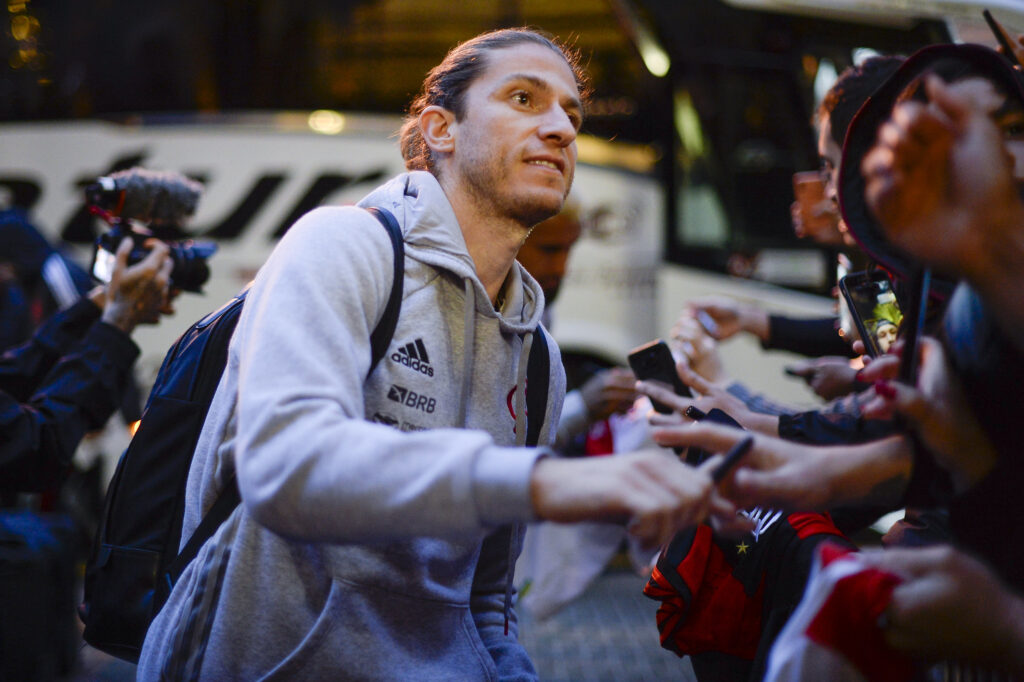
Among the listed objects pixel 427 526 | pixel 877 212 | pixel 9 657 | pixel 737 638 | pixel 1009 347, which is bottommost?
pixel 9 657

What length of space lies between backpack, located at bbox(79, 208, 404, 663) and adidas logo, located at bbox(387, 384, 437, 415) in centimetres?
52

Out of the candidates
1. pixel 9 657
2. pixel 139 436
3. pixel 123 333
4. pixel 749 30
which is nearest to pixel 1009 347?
pixel 139 436

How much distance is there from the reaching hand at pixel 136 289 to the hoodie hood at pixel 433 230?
118cm

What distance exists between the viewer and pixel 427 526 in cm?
121

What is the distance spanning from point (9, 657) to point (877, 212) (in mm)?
2756


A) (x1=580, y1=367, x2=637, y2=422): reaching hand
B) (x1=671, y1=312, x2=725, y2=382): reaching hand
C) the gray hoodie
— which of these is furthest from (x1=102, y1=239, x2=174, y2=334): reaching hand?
(x1=671, y1=312, x2=725, y2=382): reaching hand

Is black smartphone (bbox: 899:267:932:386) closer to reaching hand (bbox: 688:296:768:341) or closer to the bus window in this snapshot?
reaching hand (bbox: 688:296:768:341)

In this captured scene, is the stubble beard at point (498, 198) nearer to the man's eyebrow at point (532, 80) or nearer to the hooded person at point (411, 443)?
the hooded person at point (411, 443)

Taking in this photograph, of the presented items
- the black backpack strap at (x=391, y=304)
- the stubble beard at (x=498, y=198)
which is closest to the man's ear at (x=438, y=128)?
the stubble beard at (x=498, y=198)

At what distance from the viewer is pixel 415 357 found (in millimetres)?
1714

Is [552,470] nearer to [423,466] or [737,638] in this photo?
[423,466]

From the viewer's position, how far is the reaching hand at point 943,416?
1.16 meters

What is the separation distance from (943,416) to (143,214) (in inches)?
99.3

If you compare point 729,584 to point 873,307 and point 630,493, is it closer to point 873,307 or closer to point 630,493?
point 873,307
